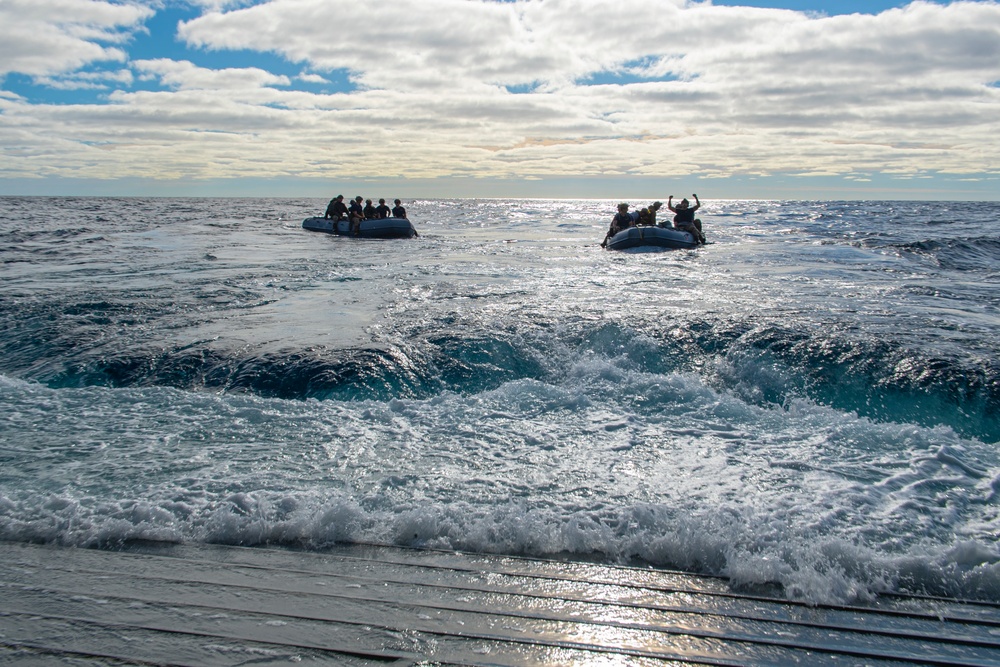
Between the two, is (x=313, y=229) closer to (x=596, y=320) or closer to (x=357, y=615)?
(x=596, y=320)

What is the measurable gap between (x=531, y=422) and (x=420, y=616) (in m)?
3.08

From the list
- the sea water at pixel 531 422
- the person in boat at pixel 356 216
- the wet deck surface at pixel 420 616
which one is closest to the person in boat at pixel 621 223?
the sea water at pixel 531 422

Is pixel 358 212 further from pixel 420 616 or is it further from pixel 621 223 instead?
pixel 420 616

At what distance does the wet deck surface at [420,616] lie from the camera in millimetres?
2811

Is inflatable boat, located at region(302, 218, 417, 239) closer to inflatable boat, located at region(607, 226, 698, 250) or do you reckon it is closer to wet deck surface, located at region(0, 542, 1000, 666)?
inflatable boat, located at region(607, 226, 698, 250)

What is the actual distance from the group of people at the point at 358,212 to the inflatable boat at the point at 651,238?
9789 millimetres

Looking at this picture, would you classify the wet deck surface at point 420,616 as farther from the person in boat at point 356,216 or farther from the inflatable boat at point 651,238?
the person in boat at point 356,216

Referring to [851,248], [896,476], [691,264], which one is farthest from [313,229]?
[896,476]

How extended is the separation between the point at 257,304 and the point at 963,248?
22.9 metres

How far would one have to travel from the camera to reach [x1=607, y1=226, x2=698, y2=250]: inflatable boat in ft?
69.9

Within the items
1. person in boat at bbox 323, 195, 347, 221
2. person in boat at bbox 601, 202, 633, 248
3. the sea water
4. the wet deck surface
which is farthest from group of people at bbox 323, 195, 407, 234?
the wet deck surface

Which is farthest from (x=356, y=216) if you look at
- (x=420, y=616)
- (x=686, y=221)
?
(x=420, y=616)

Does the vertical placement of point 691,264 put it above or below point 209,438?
above

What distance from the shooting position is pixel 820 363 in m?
7.81
